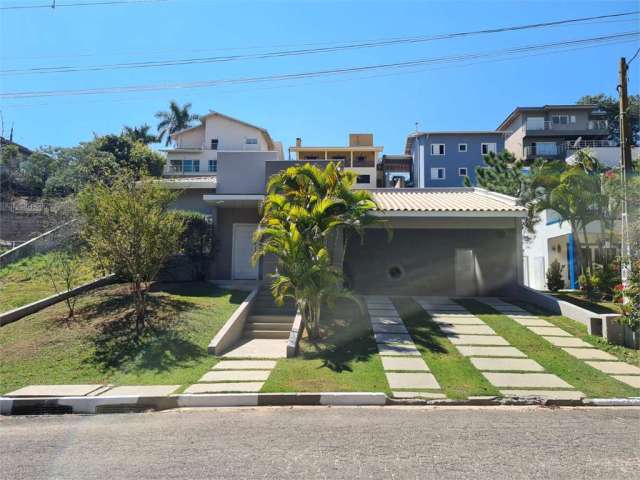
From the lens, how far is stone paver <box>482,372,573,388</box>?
7.00m

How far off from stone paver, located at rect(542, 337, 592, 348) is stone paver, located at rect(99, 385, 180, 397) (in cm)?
763

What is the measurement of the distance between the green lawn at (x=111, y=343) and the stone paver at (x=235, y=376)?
0.72ft

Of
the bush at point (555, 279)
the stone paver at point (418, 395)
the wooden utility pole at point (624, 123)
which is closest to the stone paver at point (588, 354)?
the stone paver at point (418, 395)

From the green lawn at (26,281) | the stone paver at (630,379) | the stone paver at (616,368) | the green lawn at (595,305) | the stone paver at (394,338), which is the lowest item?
the stone paver at (630,379)

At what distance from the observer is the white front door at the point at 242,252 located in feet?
51.3

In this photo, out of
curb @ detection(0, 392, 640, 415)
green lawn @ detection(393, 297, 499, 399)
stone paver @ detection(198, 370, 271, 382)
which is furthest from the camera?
stone paver @ detection(198, 370, 271, 382)

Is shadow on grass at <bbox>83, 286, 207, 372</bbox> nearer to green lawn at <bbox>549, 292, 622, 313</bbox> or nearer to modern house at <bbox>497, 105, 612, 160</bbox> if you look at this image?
green lawn at <bbox>549, 292, 622, 313</bbox>

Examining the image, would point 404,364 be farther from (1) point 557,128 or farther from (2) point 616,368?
(1) point 557,128

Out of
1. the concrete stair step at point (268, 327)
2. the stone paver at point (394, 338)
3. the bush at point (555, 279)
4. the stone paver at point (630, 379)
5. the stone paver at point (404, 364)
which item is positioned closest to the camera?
the stone paver at point (630, 379)

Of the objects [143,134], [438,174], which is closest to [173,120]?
[143,134]

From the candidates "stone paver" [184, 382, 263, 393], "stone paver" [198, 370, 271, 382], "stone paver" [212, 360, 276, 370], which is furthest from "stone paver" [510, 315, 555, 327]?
"stone paver" [184, 382, 263, 393]

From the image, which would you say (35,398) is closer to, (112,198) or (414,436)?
(112,198)

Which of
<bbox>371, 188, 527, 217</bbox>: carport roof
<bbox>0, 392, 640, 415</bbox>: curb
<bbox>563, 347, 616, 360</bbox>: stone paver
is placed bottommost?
<bbox>0, 392, 640, 415</bbox>: curb

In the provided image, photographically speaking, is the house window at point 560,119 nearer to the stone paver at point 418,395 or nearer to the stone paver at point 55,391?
the stone paver at point 418,395
